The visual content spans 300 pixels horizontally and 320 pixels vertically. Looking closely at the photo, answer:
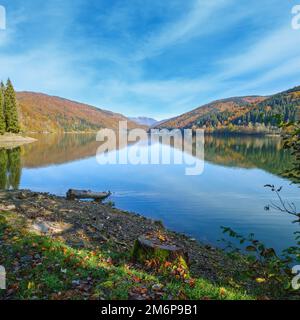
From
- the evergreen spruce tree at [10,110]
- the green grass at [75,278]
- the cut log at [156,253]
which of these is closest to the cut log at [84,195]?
the green grass at [75,278]

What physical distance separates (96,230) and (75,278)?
629 centimetres

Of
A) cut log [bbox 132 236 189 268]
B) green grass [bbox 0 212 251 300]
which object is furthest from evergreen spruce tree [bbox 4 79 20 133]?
cut log [bbox 132 236 189 268]

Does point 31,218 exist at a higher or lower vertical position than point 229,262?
higher

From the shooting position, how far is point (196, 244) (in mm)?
15820

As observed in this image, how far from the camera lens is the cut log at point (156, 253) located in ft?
33.2

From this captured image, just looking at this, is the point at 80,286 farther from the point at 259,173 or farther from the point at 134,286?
the point at 259,173

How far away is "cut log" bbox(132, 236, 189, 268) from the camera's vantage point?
1011cm

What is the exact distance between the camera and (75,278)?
26.2 feet

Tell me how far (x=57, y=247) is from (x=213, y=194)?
22.2m

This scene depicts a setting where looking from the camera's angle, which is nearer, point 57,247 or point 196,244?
point 57,247

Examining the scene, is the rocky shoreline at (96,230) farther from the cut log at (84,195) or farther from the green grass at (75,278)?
the cut log at (84,195)

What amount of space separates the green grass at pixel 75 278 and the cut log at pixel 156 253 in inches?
Answer: 18.6

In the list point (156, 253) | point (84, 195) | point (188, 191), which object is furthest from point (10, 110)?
point (156, 253)
